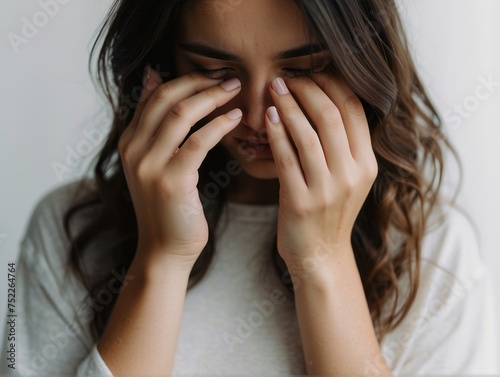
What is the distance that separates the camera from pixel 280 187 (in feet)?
3.17

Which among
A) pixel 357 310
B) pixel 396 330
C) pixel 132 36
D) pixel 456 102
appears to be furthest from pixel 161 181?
pixel 456 102

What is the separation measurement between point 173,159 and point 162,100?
0.33 feet

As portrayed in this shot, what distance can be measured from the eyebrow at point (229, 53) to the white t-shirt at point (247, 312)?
0.35 meters

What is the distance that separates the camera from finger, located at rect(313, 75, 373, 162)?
3.15 ft

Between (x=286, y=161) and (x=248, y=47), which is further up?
(x=248, y=47)

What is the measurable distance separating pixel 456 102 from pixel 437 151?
0.76 feet

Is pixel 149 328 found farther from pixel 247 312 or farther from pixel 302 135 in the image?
pixel 302 135

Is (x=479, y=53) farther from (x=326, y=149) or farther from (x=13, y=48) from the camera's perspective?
(x=13, y=48)

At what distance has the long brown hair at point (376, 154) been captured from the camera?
3.07 ft

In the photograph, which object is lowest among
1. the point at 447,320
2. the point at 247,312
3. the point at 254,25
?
the point at 447,320
